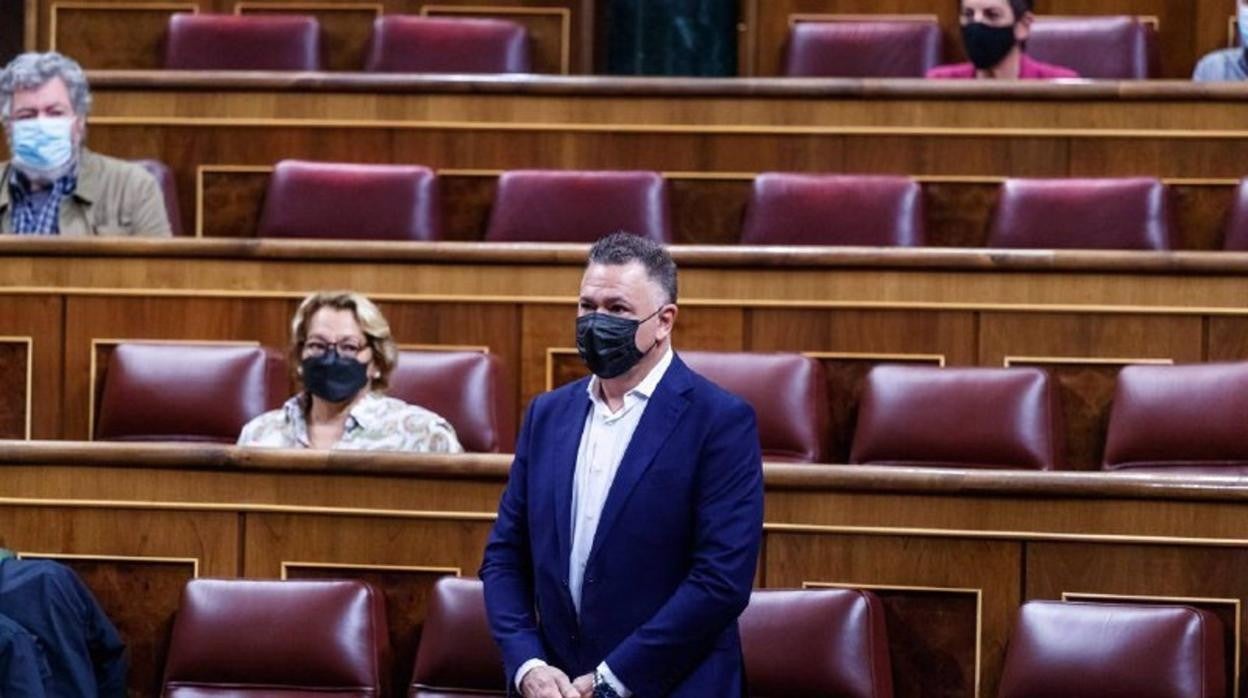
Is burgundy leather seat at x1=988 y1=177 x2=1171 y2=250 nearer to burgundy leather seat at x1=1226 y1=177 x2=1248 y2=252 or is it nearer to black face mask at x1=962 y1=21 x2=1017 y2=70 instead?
burgundy leather seat at x1=1226 y1=177 x2=1248 y2=252

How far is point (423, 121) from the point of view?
1728 mm

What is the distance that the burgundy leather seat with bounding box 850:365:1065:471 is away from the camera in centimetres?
130

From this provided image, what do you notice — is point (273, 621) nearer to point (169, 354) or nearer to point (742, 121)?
point (169, 354)

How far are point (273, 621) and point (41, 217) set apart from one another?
59 cm

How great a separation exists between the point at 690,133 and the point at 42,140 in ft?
1.60

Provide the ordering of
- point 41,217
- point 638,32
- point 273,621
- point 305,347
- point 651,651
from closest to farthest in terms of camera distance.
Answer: point 651,651, point 273,621, point 305,347, point 41,217, point 638,32

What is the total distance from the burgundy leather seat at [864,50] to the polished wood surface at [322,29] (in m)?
0.23

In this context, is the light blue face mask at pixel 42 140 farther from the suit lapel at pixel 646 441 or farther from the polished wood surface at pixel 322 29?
the suit lapel at pixel 646 441

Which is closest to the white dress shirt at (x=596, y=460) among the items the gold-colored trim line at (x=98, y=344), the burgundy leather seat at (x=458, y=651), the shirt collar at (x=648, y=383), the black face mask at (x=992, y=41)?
the shirt collar at (x=648, y=383)

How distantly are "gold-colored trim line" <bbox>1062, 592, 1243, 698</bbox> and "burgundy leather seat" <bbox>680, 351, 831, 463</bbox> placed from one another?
27 centimetres

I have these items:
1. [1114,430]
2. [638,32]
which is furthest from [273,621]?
[638,32]

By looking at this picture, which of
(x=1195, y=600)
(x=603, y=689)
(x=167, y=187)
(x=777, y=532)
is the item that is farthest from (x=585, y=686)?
(x=167, y=187)

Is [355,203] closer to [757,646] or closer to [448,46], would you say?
[448,46]

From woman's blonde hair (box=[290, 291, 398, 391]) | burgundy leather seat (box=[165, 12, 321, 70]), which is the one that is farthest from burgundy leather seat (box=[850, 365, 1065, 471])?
burgundy leather seat (box=[165, 12, 321, 70])
